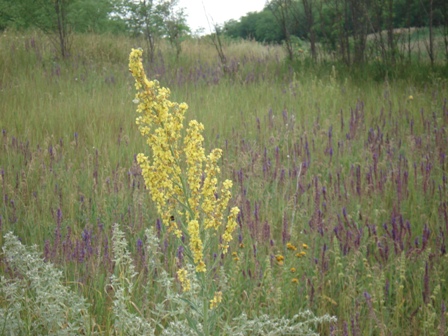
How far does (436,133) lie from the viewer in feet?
14.8

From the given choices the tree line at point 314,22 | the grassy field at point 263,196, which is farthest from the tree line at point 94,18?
the grassy field at point 263,196

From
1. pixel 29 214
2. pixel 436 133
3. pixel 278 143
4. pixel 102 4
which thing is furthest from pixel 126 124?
pixel 102 4

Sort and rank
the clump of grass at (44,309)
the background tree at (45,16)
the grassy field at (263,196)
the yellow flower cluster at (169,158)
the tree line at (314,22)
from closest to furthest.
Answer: the yellow flower cluster at (169,158), the clump of grass at (44,309), the grassy field at (263,196), the tree line at (314,22), the background tree at (45,16)

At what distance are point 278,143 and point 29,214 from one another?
239cm

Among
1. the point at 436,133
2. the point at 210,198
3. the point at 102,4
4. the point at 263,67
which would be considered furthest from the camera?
the point at 102,4

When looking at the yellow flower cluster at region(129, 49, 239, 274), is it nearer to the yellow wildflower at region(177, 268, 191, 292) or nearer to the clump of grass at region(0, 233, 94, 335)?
the yellow wildflower at region(177, 268, 191, 292)

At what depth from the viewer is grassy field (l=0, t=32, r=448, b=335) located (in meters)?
2.46

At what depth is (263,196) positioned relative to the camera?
378 cm

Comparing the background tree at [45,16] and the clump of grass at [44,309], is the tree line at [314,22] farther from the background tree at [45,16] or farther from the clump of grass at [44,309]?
the clump of grass at [44,309]

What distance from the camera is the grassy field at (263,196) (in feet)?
8.08

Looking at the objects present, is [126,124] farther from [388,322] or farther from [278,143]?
[388,322]

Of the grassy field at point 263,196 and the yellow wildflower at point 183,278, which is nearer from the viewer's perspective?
the yellow wildflower at point 183,278

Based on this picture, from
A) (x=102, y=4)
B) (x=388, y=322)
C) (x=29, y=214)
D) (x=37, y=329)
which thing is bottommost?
(x=388, y=322)

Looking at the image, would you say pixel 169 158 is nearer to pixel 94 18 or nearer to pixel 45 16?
pixel 45 16
